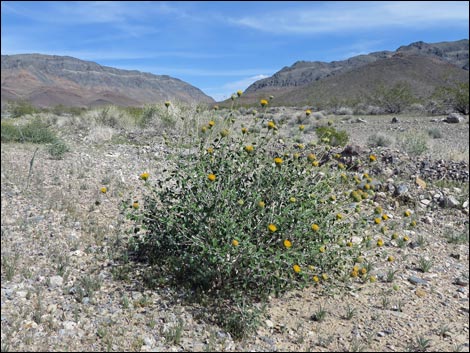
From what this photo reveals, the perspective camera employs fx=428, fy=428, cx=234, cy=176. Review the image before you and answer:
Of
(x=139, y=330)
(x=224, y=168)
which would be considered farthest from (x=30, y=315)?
(x=224, y=168)

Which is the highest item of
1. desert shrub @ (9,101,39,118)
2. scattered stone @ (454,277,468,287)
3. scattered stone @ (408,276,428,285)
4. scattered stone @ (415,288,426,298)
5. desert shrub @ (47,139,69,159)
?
desert shrub @ (9,101,39,118)

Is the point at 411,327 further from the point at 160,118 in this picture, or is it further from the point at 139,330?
the point at 160,118

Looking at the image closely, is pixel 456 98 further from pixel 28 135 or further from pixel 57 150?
pixel 57 150

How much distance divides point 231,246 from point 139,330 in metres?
0.87

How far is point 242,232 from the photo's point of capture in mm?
3094

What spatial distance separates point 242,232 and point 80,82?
10249 centimetres

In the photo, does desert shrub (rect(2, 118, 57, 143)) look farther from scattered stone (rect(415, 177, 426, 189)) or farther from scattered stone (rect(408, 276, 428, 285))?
scattered stone (rect(408, 276, 428, 285))

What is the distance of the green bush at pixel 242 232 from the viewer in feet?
10.3

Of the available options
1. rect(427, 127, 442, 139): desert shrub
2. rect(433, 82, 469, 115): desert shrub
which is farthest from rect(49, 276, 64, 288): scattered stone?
A: rect(433, 82, 469, 115): desert shrub

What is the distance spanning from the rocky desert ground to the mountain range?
44.0 m

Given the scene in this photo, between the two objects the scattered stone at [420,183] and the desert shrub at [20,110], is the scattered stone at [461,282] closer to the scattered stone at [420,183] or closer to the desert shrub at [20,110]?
the scattered stone at [420,183]

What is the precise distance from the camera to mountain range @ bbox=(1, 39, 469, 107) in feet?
183

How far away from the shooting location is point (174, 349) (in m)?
2.86

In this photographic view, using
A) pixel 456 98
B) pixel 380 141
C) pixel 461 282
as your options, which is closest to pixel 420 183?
pixel 461 282
